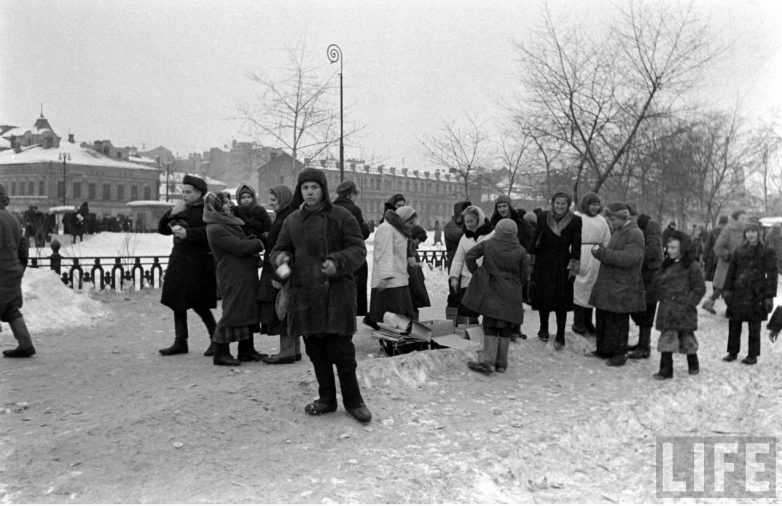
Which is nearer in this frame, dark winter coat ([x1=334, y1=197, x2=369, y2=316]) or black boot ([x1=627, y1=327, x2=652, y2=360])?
dark winter coat ([x1=334, y1=197, x2=369, y2=316])

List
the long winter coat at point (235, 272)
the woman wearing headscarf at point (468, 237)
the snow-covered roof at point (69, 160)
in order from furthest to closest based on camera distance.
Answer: the snow-covered roof at point (69, 160) < the woman wearing headscarf at point (468, 237) < the long winter coat at point (235, 272)

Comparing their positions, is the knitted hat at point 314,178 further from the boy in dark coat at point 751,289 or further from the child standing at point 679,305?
the boy in dark coat at point 751,289

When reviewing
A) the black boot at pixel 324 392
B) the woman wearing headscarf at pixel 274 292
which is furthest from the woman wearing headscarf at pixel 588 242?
the black boot at pixel 324 392

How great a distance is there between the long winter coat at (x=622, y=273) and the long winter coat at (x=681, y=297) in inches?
13.5

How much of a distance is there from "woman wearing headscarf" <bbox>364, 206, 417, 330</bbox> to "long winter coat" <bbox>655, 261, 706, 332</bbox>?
2982 millimetres

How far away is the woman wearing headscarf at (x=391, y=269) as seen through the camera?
820 cm

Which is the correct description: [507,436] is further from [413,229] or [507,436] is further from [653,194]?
[653,194]

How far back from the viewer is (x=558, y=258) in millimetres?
8469

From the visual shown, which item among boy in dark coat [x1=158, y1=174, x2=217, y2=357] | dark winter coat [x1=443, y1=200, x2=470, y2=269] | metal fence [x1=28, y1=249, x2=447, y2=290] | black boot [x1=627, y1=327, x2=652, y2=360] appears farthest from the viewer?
metal fence [x1=28, y1=249, x2=447, y2=290]

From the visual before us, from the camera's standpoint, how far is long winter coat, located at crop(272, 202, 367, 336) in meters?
5.14

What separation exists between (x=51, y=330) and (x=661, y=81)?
15.1m

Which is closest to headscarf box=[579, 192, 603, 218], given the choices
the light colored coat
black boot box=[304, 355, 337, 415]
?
the light colored coat

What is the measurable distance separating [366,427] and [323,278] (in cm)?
123

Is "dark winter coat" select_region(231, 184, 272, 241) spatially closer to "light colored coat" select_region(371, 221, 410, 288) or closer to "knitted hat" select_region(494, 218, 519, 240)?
"light colored coat" select_region(371, 221, 410, 288)
